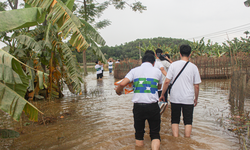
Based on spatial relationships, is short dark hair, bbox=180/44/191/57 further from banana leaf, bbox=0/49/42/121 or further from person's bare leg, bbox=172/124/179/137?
banana leaf, bbox=0/49/42/121

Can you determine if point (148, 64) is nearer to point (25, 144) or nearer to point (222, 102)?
point (25, 144)

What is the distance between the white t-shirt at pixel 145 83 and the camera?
3.07 m

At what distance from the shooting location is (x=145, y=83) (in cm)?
309

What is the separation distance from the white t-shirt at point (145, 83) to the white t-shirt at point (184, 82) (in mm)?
622

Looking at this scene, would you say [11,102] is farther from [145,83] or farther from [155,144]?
[155,144]

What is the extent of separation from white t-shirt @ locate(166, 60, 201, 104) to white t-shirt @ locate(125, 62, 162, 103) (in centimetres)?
62

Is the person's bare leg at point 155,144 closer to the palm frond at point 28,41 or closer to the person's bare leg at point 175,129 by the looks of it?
the person's bare leg at point 175,129

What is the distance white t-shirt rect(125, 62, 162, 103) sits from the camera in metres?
3.07

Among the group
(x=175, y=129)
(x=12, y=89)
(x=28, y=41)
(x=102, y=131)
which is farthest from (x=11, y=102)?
(x=28, y=41)

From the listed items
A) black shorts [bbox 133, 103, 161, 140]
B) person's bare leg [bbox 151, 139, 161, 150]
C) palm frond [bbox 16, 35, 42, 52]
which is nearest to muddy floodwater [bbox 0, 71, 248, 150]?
person's bare leg [bbox 151, 139, 161, 150]

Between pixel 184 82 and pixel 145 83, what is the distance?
2.99 feet

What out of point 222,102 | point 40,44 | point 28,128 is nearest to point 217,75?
point 222,102

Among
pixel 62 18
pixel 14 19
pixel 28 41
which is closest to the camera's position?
pixel 14 19

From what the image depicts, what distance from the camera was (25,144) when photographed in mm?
3754
